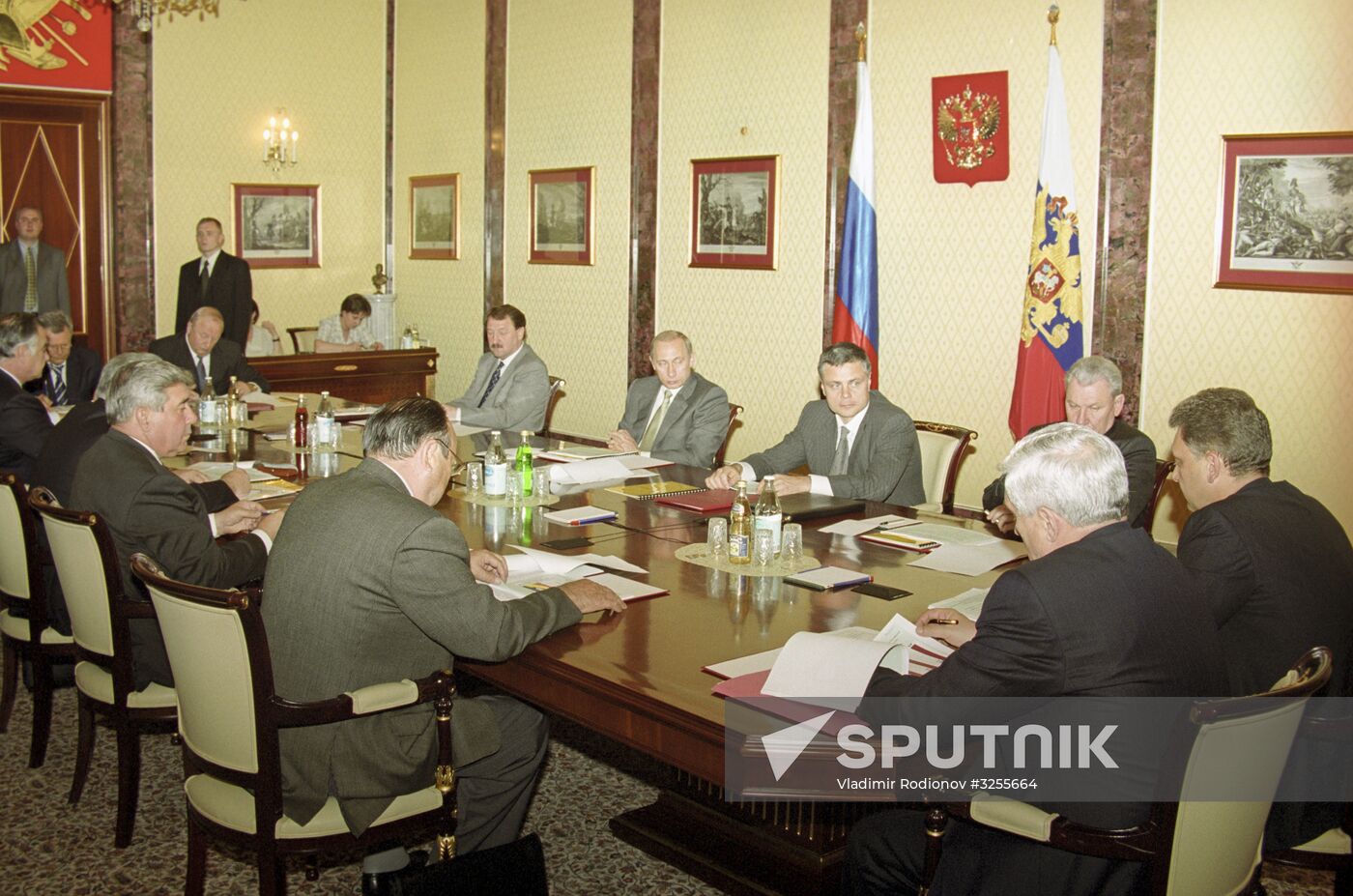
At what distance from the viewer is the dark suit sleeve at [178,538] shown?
3.60m

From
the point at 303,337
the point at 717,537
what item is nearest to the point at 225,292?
the point at 303,337

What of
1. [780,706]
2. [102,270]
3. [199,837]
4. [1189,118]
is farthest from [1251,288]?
[102,270]

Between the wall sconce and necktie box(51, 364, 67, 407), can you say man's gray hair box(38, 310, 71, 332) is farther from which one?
the wall sconce

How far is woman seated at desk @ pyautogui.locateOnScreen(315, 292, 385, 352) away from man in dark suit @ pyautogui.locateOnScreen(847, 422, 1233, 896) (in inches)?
328

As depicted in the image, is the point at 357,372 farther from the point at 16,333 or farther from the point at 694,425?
the point at 694,425

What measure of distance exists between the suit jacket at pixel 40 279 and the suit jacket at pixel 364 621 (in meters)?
7.69

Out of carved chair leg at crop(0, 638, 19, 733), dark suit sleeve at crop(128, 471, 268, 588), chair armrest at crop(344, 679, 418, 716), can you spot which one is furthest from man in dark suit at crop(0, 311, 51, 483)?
chair armrest at crop(344, 679, 418, 716)

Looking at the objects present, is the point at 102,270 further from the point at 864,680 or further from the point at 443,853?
the point at 864,680

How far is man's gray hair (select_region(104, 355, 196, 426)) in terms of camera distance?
3842 millimetres

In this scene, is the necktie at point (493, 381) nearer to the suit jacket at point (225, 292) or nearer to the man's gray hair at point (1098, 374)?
the man's gray hair at point (1098, 374)

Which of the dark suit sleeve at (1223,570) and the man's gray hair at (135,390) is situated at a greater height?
the man's gray hair at (135,390)

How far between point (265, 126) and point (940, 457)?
7.81 m

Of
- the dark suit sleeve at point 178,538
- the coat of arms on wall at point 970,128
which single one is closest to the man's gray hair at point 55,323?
the dark suit sleeve at point 178,538

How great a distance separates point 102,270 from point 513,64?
376 cm
